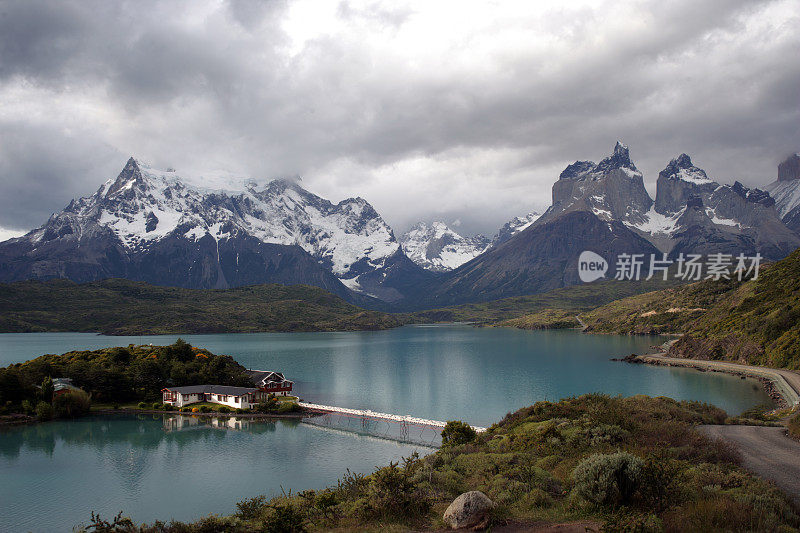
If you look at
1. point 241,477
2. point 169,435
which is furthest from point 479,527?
point 169,435

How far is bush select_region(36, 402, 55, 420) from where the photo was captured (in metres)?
57.8

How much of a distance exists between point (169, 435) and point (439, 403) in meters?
34.7

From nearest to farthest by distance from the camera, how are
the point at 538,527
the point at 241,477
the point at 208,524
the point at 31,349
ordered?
the point at 538,527
the point at 208,524
the point at 241,477
the point at 31,349

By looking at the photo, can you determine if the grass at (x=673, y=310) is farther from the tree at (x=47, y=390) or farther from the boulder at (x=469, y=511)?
the tree at (x=47, y=390)

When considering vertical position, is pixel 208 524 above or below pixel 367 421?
above

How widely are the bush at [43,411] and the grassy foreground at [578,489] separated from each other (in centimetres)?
5152

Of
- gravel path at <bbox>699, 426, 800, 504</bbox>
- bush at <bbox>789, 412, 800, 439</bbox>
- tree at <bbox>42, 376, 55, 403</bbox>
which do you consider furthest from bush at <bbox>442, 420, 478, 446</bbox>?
tree at <bbox>42, 376, 55, 403</bbox>

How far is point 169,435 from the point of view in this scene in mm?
52406

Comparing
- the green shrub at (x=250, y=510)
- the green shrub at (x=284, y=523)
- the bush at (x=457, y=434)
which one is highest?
the green shrub at (x=284, y=523)

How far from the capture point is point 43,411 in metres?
57.9

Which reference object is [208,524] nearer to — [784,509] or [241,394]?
[784,509]

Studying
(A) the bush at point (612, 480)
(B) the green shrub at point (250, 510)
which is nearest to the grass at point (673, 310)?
(A) the bush at point (612, 480)

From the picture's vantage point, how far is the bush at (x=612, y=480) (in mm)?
14688

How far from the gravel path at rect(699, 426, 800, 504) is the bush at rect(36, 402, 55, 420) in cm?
6859
